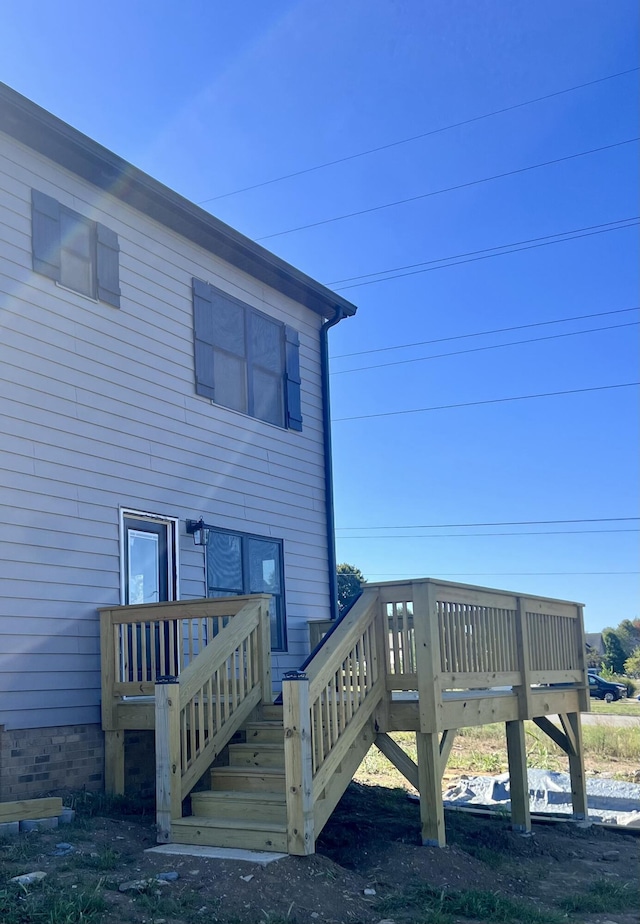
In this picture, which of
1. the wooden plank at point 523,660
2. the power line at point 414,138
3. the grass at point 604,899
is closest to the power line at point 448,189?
the power line at point 414,138

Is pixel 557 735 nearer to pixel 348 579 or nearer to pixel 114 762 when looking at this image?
pixel 114 762

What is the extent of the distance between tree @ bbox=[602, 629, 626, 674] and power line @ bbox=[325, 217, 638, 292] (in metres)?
32.3

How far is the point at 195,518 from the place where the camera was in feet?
32.5

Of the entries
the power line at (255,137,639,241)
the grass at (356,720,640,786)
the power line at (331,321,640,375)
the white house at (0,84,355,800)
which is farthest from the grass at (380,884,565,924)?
the power line at (331,321,640,375)

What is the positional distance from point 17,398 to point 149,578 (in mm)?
2297

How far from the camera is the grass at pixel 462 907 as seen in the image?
543 centimetres

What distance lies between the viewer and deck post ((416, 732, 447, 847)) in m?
6.84

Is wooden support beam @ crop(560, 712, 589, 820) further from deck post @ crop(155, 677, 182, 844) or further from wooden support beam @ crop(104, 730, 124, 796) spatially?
deck post @ crop(155, 677, 182, 844)

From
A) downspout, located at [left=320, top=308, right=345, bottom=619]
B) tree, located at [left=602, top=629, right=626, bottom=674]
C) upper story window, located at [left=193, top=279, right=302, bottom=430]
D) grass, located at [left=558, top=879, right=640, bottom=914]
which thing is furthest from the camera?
tree, located at [left=602, top=629, right=626, bottom=674]

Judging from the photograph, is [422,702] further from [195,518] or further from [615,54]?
[615,54]

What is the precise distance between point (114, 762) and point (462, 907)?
3.65 m

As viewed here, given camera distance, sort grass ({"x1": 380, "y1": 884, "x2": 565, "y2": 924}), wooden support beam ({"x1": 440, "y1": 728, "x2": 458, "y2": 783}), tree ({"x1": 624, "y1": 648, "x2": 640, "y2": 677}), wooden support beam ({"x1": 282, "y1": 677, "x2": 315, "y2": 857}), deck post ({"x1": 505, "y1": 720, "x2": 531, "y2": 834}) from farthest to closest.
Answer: tree ({"x1": 624, "y1": 648, "x2": 640, "y2": 677}) → deck post ({"x1": 505, "y1": 720, "x2": 531, "y2": 834}) → wooden support beam ({"x1": 440, "y1": 728, "x2": 458, "y2": 783}) → wooden support beam ({"x1": 282, "y1": 677, "x2": 315, "y2": 857}) → grass ({"x1": 380, "y1": 884, "x2": 565, "y2": 924})

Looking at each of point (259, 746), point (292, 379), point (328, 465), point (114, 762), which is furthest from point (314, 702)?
point (328, 465)

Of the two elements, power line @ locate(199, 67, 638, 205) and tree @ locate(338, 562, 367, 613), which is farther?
tree @ locate(338, 562, 367, 613)
